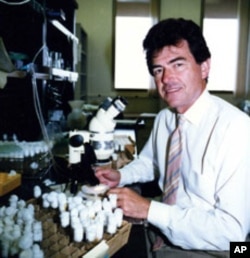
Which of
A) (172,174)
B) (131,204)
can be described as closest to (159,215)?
(131,204)

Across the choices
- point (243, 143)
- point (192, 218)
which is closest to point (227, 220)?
point (192, 218)

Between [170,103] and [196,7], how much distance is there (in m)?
4.99

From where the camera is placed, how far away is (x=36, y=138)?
2.29m

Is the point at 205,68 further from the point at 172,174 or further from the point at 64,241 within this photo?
the point at 64,241

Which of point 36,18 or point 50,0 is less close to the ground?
point 50,0

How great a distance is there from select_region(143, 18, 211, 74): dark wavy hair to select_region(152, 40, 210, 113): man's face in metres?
0.02

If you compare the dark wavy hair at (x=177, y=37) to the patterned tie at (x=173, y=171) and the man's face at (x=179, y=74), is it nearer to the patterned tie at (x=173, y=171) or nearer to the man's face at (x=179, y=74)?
the man's face at (x=179, y=74)

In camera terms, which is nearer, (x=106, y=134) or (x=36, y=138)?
(x=106, y=134)

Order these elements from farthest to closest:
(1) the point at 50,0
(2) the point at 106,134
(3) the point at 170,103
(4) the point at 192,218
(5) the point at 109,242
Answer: (1) the point at 50,0, (2) the point at 106,134, (3) the point at 170,103, (4) the point at 192,218, (5) the point at 109,242

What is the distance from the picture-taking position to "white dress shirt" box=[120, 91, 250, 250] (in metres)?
1.03

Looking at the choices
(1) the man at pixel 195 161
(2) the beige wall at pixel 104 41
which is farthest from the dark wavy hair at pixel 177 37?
(2) the beige wall at pixel 104 41

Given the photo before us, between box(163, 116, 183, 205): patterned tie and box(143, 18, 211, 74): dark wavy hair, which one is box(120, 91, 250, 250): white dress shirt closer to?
box(163, 116, 183, 205): patterned tie

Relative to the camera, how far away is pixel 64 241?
0.83m

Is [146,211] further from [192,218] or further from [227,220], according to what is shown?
[227,220]
